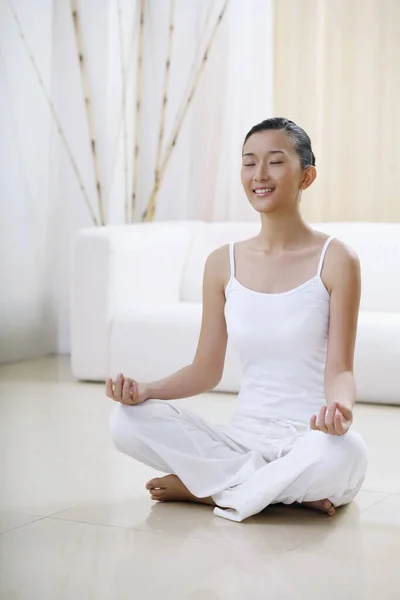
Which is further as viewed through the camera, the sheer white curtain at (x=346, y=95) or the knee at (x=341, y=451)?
the sheer white curtain at (x=346, y=95)

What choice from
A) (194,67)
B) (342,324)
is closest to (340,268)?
(342,324)

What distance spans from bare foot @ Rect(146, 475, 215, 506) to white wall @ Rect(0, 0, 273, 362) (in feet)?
8.09

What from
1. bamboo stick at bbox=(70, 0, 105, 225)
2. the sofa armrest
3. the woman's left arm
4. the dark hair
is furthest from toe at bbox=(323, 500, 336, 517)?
bamboo stick at bbox=(70, 0, 105, 225)

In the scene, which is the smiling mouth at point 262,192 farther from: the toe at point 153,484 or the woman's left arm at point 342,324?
the toe at point 153,484

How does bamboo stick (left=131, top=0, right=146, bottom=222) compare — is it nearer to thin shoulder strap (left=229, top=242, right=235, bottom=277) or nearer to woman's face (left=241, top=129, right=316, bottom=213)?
thin shoulder strap (left=229, top=242, right=235, bottom=277)

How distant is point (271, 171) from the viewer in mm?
2320

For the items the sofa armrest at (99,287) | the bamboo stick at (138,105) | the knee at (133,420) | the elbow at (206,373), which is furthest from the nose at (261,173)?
the bamboo stick at (138,105)

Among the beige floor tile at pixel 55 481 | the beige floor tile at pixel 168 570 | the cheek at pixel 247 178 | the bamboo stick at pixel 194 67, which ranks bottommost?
the beige floor tile at pixel 55 481

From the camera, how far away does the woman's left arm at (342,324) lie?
7.09 ft

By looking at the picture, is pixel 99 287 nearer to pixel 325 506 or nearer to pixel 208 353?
pixel 208 353

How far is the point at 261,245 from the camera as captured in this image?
245 cm

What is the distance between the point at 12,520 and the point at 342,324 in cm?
80

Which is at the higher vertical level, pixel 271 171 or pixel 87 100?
Answer: pixel 87 100

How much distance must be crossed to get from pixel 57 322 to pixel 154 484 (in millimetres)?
2796
